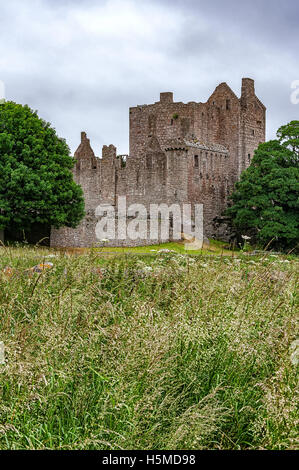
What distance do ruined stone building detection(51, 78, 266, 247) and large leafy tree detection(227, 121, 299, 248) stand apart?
3.35 m

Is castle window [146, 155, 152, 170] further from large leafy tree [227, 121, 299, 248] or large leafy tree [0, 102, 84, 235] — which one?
large leafy tree [0, 102, 84, 235]

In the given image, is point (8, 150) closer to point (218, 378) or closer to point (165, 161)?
point (165, 161)

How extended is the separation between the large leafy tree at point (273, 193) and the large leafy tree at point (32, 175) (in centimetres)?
1178

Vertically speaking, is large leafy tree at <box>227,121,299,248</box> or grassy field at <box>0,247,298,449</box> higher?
large leafy tree at <box>227,121,299,248</box>

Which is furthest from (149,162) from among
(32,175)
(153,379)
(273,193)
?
(153,379)

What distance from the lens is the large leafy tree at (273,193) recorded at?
1521 inches

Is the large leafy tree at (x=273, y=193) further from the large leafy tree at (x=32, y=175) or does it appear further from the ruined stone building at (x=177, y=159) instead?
the large leafy tree at (x=32, y=175)

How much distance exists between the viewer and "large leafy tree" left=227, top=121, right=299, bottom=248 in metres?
A: 38.6

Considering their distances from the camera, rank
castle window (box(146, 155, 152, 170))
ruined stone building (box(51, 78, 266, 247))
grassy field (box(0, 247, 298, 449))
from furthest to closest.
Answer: castle window (box(146, 155, 152, 170)), ruined stone building (box(51, 78, 266, 247)), grassy field (box(0, 247, 298, 449))

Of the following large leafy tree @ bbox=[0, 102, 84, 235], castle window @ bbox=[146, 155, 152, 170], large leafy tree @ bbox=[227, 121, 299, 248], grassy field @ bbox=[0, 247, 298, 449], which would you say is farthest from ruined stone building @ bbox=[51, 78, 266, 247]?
grassy field @ bbox=[0, 247, 298, 449]

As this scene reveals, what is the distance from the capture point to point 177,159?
43.3 m

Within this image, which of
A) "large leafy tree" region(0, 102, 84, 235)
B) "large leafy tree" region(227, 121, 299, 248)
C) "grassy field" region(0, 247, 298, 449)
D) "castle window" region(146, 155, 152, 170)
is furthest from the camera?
"castle window" region(146, 155, 152, 170)

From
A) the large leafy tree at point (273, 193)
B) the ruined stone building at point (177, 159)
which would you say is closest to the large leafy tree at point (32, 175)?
the ruined stone building at point (177, 159)

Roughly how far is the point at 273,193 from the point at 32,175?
616 inches
